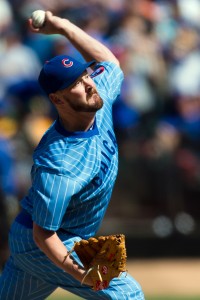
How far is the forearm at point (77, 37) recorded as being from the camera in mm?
5864

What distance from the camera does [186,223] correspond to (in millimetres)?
9867

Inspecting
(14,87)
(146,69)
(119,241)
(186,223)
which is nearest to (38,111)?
(14,87)

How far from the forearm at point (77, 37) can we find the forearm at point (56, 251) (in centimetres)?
153

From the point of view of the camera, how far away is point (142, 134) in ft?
31.7

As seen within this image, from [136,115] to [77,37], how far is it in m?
3.86

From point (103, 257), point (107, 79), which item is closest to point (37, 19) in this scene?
point (107, 79)

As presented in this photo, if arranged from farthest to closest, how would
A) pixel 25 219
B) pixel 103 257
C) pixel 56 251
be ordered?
pixel 25 219 → pixel 56 251 → pixel 103 257

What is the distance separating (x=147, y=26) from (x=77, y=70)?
567 cm

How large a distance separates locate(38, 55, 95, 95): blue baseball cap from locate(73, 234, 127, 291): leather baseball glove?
949 millimetres

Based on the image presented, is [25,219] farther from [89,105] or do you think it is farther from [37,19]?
[37,19]

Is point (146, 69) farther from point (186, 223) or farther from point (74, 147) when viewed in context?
point (74, 147)

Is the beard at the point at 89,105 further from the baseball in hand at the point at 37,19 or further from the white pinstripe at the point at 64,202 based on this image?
the baseball in hand at the point at 37,19

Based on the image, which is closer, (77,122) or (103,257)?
(103,257)

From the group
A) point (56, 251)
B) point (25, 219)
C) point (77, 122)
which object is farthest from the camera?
point (25, 219)
